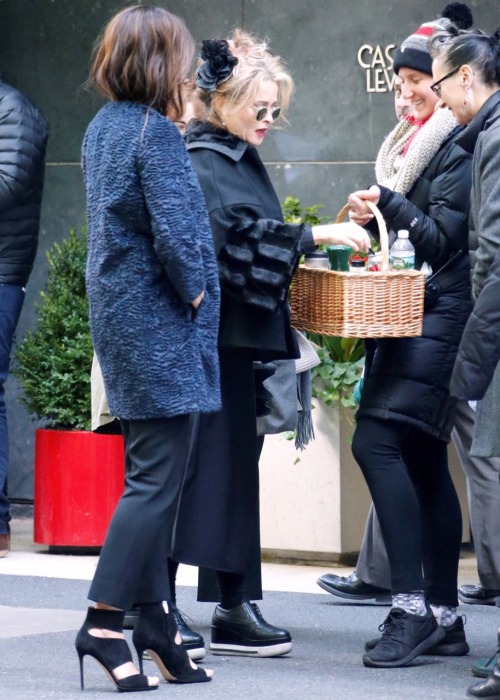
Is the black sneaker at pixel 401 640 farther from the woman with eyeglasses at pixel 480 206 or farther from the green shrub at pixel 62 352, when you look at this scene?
the green shrub at pixel 62 352

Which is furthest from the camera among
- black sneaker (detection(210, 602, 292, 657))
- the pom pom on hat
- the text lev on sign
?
the text lev on sign

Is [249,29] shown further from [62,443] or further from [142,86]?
[142,86]

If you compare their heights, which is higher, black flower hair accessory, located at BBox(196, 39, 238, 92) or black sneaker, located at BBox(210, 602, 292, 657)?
black flower hair accessory, located at BBox(196, 39, 238, 92)

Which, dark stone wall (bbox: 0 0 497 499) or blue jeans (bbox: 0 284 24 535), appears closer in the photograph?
blue jeans (bbox: 0 284 24 535)

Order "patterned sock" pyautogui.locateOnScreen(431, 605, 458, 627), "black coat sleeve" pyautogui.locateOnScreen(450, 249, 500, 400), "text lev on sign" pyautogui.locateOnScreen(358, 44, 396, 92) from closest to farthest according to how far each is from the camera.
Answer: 1. "black coat sleeve" pyautogui.locateOnScreen(450, 249, 500, 400)
2. "patterned sock" pyautogui.locateOnScreen(431, 605, 458, 627)
3. "text lev on sign" pyautogui.locateOnScreen(358, 44, 396, 92)

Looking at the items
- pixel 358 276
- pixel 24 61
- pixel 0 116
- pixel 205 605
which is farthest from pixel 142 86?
pixel 24 61

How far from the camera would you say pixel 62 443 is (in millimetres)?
7160

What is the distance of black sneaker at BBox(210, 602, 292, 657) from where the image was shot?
4.93 metres

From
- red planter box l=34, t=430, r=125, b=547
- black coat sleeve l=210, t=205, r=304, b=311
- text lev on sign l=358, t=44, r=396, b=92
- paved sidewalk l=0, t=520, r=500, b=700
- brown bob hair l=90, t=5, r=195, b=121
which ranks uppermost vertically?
text lev on sign l=358, t=44, r=396, b=92

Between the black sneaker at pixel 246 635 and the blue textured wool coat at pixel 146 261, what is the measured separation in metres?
0.89

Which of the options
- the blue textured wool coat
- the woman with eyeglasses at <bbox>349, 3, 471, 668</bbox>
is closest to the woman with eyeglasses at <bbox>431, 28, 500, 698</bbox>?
the woman with eyeglasses at <bbox>349, 3, 471, 668</bbox>

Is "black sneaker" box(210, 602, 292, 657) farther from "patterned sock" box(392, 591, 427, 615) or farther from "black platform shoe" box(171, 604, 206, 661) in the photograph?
"patterned sock" box(392, 591, 427, 615)

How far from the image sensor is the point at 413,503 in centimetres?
484

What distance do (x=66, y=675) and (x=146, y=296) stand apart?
1.19 m
